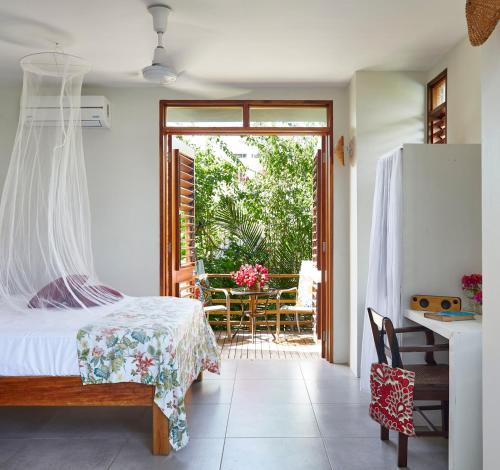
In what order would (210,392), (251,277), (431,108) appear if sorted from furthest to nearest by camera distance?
1. (251,277)
2. (431,108)
3. (210,392)

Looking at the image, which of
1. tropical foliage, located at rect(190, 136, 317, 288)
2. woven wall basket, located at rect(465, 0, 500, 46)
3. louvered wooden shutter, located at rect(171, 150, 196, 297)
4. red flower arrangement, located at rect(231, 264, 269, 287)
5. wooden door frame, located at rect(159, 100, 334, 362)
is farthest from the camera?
tropical foliage, located at rect(190, 136, 317, 288)

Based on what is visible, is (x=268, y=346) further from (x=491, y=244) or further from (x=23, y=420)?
(x=491, y=244)

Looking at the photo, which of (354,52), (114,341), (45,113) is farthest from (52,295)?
(354,52)

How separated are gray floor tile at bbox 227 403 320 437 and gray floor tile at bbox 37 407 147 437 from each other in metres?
0.60

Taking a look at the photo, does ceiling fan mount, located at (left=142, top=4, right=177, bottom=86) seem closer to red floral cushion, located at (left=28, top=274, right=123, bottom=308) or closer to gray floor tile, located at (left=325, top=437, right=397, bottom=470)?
red floral cushion, located at (left=28, top=274, right=123, bottom=308)

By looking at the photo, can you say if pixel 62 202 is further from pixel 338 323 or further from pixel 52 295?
pixel 338 323

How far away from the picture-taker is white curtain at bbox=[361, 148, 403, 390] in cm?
361

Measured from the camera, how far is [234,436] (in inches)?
135

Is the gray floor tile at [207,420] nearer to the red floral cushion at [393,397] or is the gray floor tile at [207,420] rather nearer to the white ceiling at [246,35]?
the red floral cushion at [393,397]

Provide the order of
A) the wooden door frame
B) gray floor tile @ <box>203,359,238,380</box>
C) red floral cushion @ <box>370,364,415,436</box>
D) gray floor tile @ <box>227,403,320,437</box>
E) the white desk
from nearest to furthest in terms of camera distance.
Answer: the white desk < red floral cushion @ <box>370,364,415,436</box> < gray floor tile @ <box>227,403,320,437</box> < gray floor tile @ <box>203,359,238,380</box> < the wooden door frame

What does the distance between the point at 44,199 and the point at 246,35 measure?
1.88m

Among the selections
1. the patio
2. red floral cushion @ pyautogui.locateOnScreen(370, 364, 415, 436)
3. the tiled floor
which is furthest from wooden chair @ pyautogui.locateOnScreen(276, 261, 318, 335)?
red floral cushion @ pyautogui.locateOnScreen(370, 364, 415, 436)

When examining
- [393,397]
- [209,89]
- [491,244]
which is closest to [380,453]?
[393,397]

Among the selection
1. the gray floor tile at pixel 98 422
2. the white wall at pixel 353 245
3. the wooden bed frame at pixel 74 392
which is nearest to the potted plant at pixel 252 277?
the white wall at pixel 353 245
